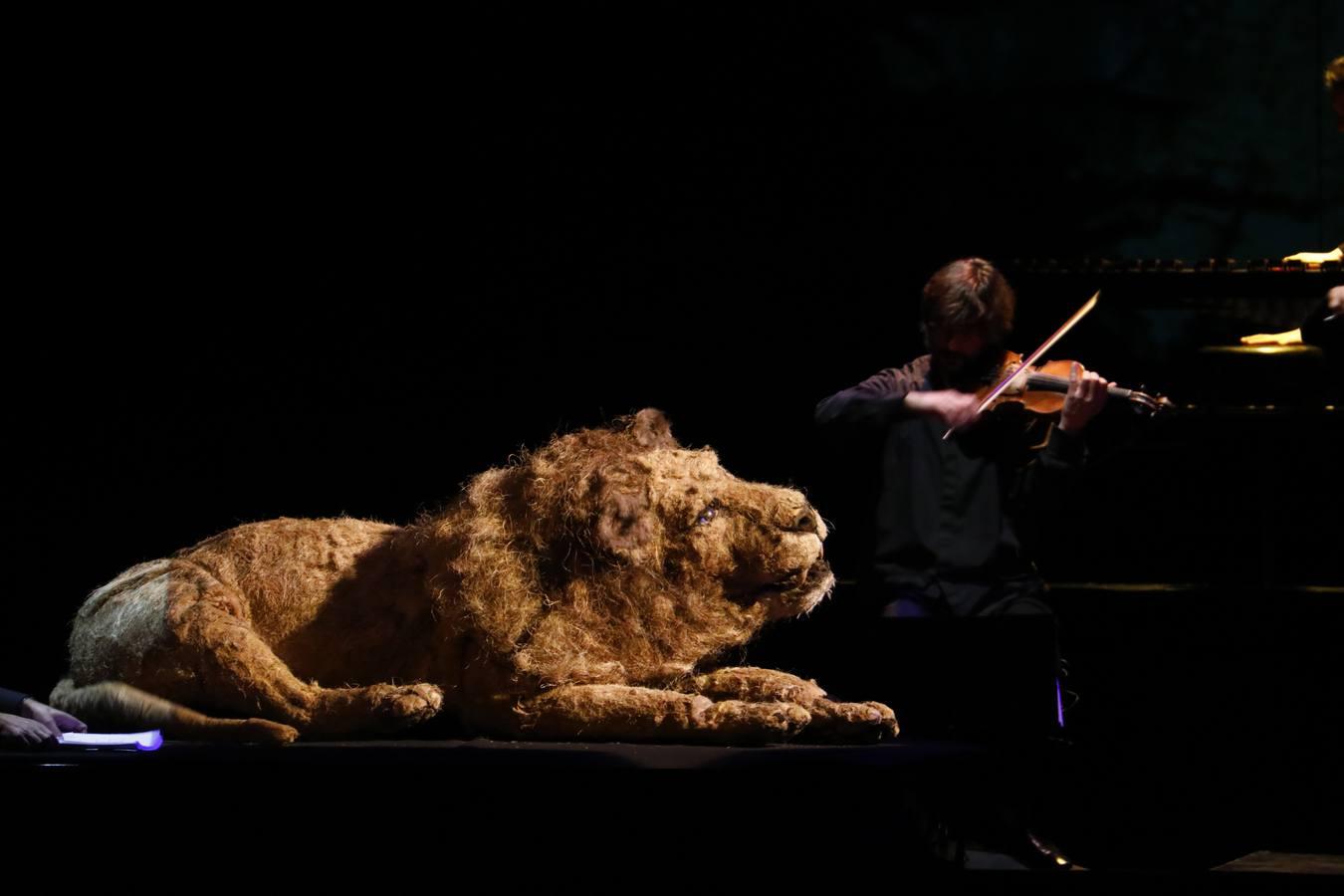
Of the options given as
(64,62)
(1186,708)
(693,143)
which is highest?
(64,62)

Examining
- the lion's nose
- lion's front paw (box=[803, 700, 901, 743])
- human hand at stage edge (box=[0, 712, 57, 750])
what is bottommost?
lion's front paw (box=[803, 700, 901, 743])

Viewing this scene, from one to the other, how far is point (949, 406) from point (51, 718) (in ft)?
5.29

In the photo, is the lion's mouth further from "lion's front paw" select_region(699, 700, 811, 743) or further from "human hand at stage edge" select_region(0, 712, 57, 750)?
"human hand at stage edge" select_region(0, 712, 57, 750)

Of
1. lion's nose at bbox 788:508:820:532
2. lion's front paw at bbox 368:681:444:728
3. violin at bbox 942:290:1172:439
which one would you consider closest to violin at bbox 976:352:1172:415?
violin at bbox 942:290:1172:439

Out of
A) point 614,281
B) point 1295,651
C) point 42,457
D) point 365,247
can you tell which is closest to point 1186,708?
point 1295,651

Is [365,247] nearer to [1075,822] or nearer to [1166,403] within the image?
[1166,403]

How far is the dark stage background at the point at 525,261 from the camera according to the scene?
3.24 m

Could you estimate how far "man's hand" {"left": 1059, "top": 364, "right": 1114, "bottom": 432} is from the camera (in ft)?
8.55

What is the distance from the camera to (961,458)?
280 cm

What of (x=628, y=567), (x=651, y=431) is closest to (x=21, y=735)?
(x=628, y=567)

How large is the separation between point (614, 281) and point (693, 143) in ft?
1.30

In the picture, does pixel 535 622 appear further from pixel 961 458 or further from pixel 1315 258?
pixel 1315 258

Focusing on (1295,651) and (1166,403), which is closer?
(1166,403)

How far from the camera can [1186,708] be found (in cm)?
306
